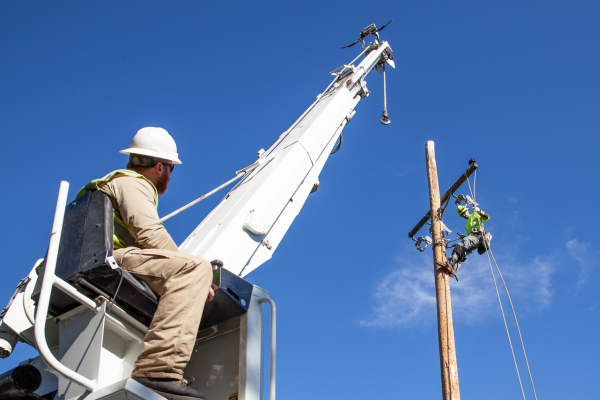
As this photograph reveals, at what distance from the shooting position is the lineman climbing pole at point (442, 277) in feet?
20.6

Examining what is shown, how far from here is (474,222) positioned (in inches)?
371

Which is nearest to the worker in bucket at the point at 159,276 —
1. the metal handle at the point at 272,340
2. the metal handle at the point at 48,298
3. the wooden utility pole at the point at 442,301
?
the metal handle at the point at 48,298

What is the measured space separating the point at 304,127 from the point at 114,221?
269 centimetres

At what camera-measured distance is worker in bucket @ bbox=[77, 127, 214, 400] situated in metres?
2.11

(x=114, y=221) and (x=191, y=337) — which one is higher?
(x=114, y=221)

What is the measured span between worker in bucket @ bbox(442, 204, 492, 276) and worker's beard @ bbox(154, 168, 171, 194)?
17.5 ft

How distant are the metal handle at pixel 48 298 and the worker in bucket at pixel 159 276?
0.21 meters

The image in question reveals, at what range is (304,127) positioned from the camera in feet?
16.2

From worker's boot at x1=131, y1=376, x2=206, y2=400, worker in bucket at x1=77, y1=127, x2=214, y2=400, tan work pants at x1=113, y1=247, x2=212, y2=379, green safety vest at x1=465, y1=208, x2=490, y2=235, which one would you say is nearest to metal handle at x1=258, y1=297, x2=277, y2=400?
worker in bucket at x1=77, y1=127, x2=214, y2=400

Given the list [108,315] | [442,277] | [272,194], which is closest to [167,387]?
[108,315]

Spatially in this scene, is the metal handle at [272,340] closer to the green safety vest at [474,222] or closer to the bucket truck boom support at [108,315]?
the bucket truck boom support at [108,315]

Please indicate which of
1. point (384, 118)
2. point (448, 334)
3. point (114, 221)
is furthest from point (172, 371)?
point (384, 118)

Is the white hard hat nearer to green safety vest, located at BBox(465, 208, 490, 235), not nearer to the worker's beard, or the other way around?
the worker's beard

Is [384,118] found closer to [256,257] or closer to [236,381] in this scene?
[256,257]
